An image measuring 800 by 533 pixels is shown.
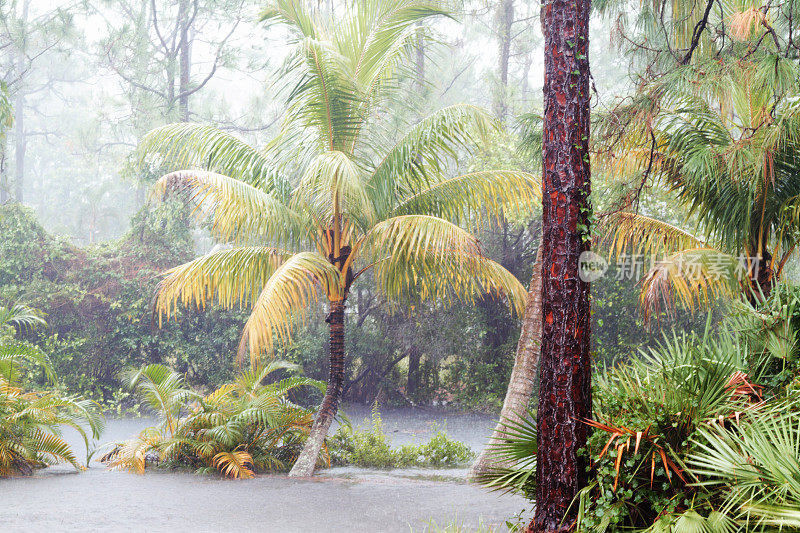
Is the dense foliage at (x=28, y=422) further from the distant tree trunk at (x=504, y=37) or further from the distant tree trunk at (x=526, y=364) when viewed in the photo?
the distant tree trunk at (x=504, y=37)

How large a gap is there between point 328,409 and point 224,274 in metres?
2.24

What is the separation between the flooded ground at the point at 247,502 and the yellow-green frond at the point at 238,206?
3074mm

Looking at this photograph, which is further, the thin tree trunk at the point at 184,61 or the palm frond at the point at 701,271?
the thin tree trunk at the point at 184,61

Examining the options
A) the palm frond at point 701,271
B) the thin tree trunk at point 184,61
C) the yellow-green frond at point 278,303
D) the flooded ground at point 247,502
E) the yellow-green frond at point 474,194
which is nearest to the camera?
the flooded ground at point 247,502

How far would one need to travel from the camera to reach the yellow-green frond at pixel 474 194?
8.22m

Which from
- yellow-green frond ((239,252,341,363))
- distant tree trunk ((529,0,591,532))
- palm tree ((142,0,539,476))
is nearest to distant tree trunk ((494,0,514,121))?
palm tree ((142,0,539,476))

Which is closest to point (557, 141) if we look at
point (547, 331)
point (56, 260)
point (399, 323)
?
point (547, 331)

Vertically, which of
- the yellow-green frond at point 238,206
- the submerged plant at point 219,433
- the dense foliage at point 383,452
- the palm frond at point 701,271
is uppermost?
the yellow-green frond at point 238,206

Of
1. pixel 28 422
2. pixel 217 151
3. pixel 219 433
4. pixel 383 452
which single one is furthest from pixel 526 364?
pixel 28 422

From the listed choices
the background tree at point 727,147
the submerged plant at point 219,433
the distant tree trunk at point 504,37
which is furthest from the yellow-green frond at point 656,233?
the distant tree trunk at point 504,37

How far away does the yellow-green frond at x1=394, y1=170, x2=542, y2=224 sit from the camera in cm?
822

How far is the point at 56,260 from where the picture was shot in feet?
48.3

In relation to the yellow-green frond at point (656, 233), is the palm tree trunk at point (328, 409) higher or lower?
lower

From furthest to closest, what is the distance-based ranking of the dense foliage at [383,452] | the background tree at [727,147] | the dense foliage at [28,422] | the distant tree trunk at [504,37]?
the distant tree trunk at [504,37]
the dense foliage at [383,452]
the dense foliage at [28,422]
the background tree at [727,147]
